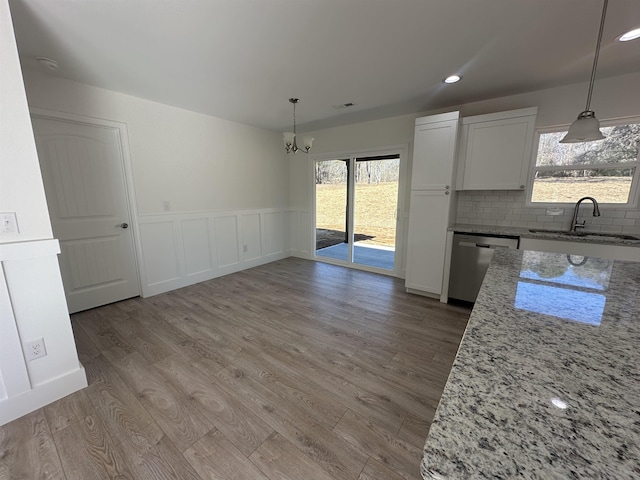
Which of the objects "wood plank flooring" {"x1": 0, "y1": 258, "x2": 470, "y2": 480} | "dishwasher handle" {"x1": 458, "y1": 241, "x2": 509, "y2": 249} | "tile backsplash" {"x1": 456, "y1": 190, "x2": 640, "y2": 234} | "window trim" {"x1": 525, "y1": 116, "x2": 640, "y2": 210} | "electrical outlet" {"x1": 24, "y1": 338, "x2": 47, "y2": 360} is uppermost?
"window trim" {"x1": 525, "y1": 116, "x2": 640, "y2": 210}

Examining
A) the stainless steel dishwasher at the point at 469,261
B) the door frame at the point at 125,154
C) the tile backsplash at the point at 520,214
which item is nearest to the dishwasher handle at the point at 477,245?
the stainless steel dishwasher at the point at 469,261

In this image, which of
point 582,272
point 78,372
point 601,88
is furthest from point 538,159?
point 78,372

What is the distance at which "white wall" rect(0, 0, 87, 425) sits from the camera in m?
1.46

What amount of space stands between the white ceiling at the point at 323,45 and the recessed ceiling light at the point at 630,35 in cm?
6

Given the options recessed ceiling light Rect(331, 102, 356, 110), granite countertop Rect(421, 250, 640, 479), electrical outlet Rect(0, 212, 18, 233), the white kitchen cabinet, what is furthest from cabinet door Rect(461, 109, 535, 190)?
electrical outlet Rect(0, 212, 18, 233)

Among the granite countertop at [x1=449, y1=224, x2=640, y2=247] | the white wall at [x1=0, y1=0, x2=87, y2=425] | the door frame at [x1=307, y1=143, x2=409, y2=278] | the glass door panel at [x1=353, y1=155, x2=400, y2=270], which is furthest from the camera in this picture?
the glass door panel at [x1=353, y1=155, x2=400, y2=270]

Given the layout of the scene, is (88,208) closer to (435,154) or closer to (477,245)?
(435,154)

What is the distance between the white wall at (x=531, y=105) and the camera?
2.54 m

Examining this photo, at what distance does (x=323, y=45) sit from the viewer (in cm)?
203

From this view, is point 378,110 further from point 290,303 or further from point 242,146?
point 290,303

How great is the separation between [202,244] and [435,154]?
3.50m

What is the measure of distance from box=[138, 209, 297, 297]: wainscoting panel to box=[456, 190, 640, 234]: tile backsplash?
329 centimetres

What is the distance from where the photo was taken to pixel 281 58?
221cm

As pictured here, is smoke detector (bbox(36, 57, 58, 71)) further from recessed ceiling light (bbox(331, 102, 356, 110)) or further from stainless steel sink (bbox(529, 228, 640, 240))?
stainless steel sink (bbox(529, 228, 640, 240))
